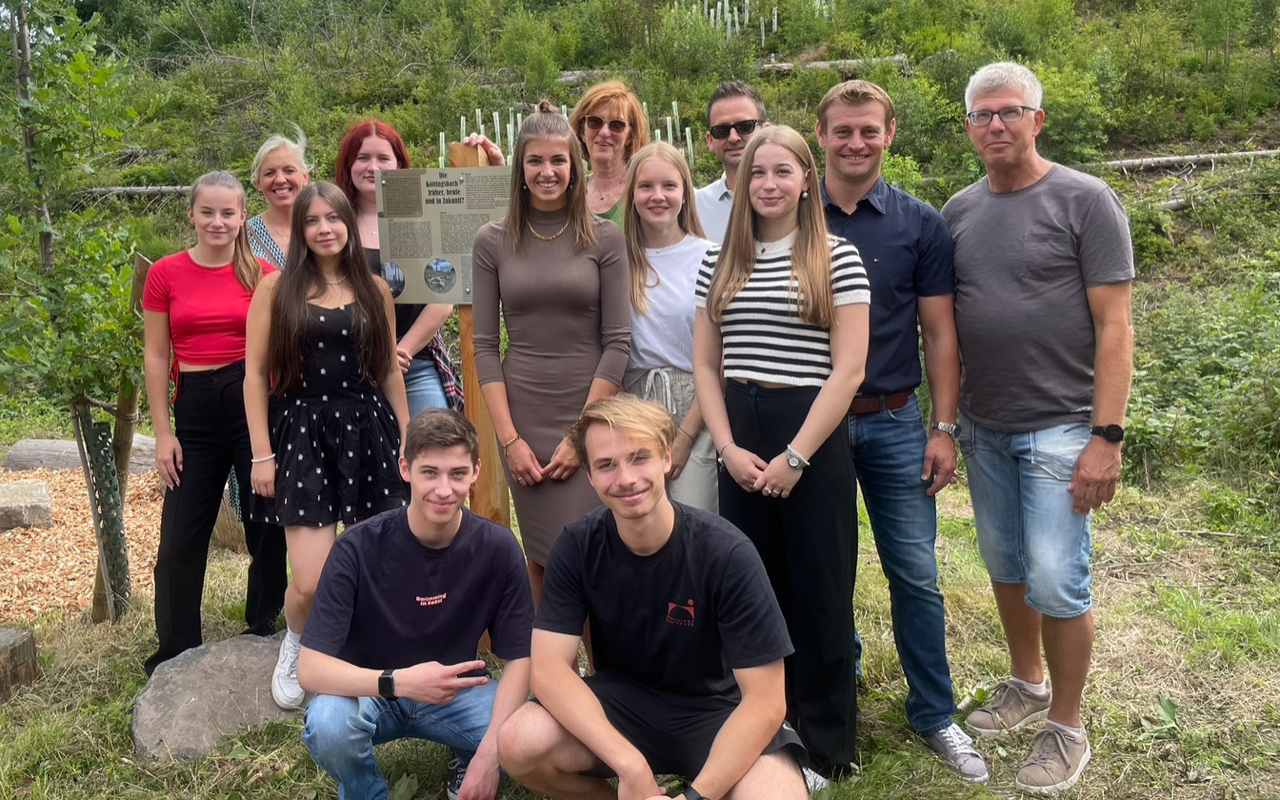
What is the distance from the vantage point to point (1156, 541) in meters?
5.21

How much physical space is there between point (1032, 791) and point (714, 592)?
4.22 feet

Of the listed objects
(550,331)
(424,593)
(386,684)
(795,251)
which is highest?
(795,251)

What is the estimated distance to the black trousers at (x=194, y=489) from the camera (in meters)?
3.76

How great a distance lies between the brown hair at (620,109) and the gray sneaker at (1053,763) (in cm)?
238

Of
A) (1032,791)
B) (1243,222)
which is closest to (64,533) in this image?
(1032,791)

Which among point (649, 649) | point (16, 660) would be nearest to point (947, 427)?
point (649, 649)

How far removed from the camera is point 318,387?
3.51 metres

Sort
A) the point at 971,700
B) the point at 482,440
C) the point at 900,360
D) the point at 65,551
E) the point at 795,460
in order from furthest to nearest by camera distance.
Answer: the point at 65,551 < the point at 482,440 < the point at 971,700 < the point at 900,360 < the point at 795,460

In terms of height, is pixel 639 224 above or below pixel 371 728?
above

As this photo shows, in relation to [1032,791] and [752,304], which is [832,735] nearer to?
[1032,791]

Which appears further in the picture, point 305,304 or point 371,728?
point 305,304

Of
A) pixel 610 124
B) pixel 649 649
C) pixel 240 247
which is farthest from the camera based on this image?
pixel 240 247

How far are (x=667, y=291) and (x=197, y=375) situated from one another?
70.0 inches

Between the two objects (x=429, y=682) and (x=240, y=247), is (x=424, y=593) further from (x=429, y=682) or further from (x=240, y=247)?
(x=240, y=247)
